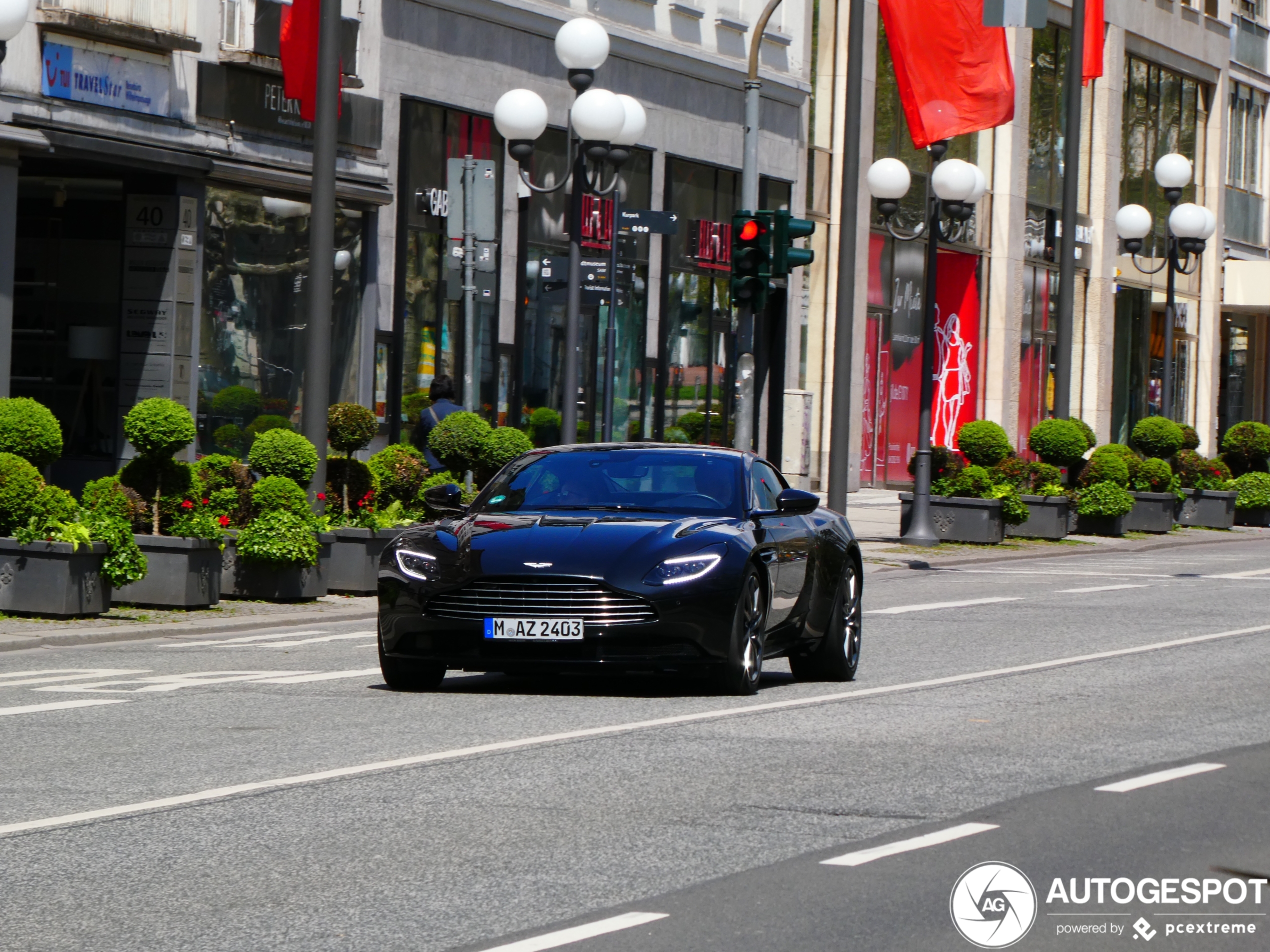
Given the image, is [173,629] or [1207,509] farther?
[1207,509]

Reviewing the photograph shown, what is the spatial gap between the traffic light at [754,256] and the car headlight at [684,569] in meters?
12.2

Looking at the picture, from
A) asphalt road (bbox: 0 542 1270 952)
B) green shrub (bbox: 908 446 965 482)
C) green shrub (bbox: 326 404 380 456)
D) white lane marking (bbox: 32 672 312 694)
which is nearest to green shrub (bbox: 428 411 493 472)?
green shrub (bbox: 326 404 380 456)

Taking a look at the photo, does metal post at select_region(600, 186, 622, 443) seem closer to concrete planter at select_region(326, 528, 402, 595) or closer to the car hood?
concrete planter at select_region(326, 528, 402, 595)

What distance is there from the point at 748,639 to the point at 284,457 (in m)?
7.27

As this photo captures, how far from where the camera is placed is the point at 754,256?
23953 mm

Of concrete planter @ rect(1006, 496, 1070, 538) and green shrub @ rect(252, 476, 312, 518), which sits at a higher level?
green shrub @ rect(252, 476, 312, 518)

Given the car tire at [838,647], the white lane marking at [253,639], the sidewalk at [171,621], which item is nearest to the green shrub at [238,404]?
the sidewalk at [171,621]

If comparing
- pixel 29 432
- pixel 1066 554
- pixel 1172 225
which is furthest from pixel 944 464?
pixel 29 432

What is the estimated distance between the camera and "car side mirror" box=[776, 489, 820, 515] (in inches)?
505

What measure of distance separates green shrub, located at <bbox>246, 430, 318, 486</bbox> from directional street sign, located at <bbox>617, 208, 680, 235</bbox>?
5006 millimetres

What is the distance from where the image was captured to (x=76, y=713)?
11188 mm

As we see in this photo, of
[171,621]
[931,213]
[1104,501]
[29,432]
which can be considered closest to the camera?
[171,621]

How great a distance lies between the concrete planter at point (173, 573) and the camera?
1728 centimetres

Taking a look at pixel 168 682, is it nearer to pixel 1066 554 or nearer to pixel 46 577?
pixel 46 577
